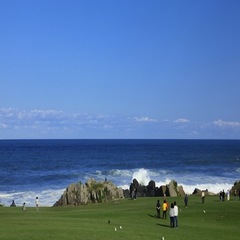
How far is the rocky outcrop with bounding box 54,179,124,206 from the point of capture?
6531cm

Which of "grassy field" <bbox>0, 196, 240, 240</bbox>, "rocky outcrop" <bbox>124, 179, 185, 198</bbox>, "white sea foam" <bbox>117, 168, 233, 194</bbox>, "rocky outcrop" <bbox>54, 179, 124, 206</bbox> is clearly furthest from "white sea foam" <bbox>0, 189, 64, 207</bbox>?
"grassy field" <bbox>0, 196, 240, 240</bbox>

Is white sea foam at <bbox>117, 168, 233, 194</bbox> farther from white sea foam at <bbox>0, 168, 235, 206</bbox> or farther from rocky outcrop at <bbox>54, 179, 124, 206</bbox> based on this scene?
rocky outcrop at <bbox>54, 179, 124, 206</bbox>

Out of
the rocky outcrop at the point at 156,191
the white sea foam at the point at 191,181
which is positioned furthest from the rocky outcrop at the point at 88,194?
the white sea foam at the point at 191,181

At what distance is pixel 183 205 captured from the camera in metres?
50.2

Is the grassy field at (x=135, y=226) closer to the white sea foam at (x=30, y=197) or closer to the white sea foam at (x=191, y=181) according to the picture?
the white sea foam at (x=30, y=197)

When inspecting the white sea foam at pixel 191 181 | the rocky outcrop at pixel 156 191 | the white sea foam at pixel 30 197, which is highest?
the rocky outcrop at pixel 156 191

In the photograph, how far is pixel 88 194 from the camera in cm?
6719

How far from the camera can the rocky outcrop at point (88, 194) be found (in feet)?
214

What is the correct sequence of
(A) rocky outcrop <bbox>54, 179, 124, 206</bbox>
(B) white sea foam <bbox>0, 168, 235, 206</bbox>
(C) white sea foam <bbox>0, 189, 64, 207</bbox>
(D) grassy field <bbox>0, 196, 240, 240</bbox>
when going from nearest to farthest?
(D) grassy field <bbox>0, 196, 240, 240</bbox>, (A) rocky outcrop <bbox>54, 179, 124, 206</bbox>, (C) white sea foam <bbox>0, 189, 64, 207</bbox>, (B) white sea foam <bbox>0, 168, 235, 206</bbox>

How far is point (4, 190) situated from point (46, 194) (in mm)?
13692

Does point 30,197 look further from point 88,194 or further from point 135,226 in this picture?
point 135,226

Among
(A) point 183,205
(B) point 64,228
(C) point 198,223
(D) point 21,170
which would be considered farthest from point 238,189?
(D) point 21,170

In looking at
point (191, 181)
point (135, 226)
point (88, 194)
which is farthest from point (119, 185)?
point (135, 226)

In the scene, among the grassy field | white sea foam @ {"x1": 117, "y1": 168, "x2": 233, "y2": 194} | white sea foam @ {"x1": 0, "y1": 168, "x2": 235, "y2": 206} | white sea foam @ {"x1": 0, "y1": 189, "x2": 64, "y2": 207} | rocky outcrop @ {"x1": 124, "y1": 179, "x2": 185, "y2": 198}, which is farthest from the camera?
white sea foam @ {"x1": 117, "y1": 168, "x2": 233, "y2": 194}
